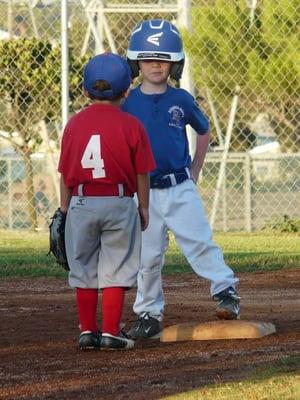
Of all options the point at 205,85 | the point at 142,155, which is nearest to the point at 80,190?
the point at 142,155

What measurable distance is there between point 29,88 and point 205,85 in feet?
6.65

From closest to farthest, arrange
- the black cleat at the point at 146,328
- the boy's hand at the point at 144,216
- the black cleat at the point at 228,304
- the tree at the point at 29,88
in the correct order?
the boy's hand at the point at 144,216 → the black cleat at the point at 146,328 → the black cleat at the point at 228,304 → the tree at the point at 29,88

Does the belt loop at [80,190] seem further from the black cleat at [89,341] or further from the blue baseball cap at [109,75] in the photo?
the black cleat at [89,341]

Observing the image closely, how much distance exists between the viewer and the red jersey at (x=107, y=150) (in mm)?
6090

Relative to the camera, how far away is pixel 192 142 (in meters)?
13.1

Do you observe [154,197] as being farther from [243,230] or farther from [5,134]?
[5,134]

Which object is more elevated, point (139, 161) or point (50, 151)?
point (139, 161)

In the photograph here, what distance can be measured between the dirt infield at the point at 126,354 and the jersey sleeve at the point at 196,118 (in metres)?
1.09

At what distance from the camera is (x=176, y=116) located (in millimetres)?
6848

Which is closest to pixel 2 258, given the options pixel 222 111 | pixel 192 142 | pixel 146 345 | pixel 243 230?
pixel 192 142

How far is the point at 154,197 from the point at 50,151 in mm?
7181

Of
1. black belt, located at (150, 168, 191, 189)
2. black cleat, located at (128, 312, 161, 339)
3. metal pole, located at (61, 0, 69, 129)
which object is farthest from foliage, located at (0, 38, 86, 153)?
black cleat, located at (128, 312, 161, 339)

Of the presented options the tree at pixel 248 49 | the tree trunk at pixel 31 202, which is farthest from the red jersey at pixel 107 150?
the tree trunk at pixel 31 202

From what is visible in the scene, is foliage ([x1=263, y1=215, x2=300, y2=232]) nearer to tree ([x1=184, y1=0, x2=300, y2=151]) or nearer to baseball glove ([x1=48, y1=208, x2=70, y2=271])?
tree ([x1=184, y1=0, x2=300, y2=151])
